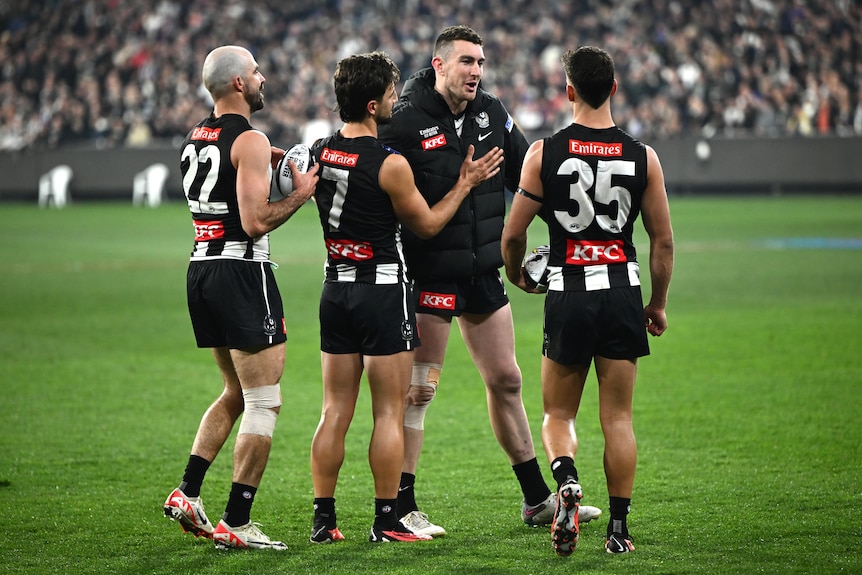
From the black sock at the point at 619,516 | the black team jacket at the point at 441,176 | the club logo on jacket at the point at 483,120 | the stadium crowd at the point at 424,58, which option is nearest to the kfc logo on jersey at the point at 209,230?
the black team jacket at the point at 441,176

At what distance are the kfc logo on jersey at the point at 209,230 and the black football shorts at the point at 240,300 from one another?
11 centimetres

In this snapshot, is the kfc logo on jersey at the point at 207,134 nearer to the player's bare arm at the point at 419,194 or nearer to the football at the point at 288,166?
the football at the point at 288,166

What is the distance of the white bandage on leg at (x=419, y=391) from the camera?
18.4 ft

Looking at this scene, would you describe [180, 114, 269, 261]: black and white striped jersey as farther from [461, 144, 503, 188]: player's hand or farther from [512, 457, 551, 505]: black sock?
[512, 457, 551, 505]: black sock

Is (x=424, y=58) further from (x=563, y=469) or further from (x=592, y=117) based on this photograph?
(x=563, y=469)

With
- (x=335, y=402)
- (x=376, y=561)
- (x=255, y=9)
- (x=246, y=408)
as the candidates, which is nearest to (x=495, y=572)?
(x=376, y=561)

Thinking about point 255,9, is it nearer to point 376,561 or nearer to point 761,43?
point 761,43

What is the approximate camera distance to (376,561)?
16.0ft

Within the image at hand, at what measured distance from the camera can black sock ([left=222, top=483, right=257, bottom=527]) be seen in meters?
5.20

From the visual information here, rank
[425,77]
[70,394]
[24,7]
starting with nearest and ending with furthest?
1. [425,77]
2. [70,394]
3. [24,7]

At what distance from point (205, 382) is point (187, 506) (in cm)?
414

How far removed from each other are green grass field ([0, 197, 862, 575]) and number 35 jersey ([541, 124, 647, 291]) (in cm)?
123

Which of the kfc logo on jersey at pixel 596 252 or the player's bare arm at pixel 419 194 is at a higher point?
the player's bare arm at pixel 419 194

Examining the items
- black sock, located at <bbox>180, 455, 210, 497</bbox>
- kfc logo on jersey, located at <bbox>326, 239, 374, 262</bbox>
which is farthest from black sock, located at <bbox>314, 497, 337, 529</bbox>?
kfc logo on jersey, located at <bbox>326, 239, 374, 262</bbox>
